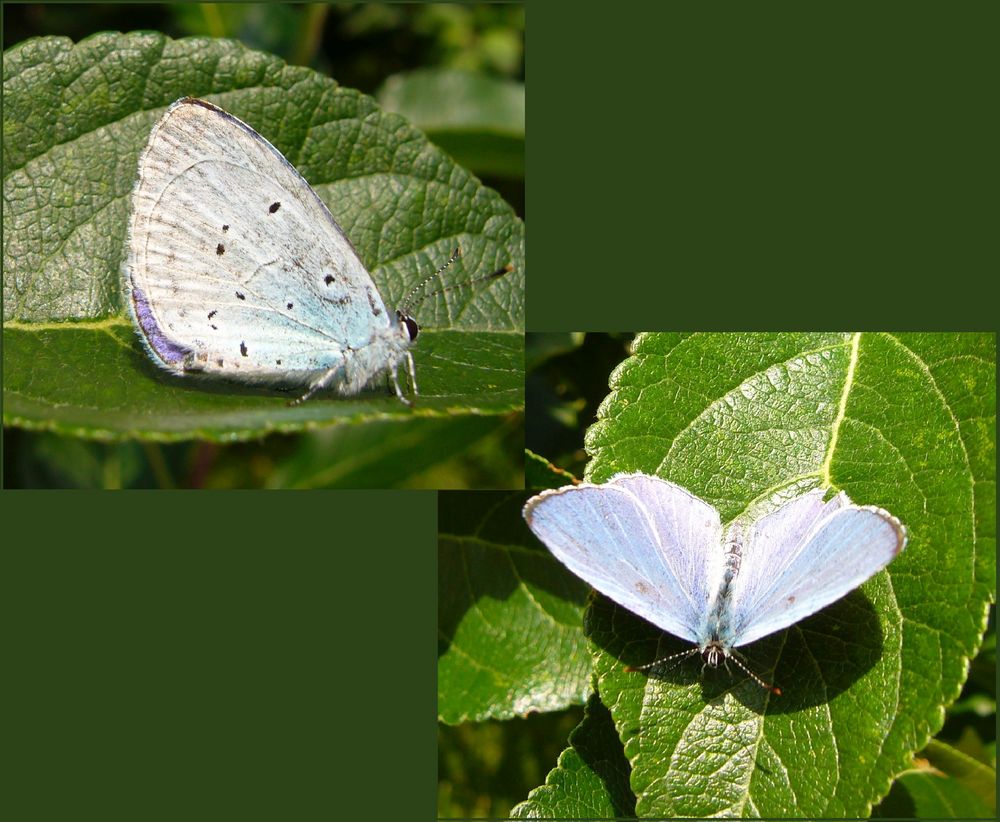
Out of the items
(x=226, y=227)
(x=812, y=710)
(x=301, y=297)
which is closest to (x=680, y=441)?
(x=812, y=710)

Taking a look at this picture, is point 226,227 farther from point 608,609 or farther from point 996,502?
point 996,502

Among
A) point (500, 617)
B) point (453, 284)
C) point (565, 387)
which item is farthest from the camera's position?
point (565, 387)

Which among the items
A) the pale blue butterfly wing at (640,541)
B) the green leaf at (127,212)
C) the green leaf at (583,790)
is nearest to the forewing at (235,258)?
the green leaf at (127,212)

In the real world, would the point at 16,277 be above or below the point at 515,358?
above

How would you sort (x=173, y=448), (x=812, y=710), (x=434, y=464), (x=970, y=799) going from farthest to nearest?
(x=434, y=464), (x=173, y=448), (x=970, y=799), (x=812, y=710)

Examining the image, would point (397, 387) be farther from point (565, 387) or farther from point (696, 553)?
point (696, 553)

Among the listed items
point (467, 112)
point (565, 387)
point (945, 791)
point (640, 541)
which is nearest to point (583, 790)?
point (640, 541)
